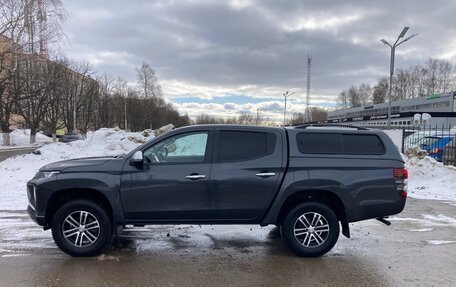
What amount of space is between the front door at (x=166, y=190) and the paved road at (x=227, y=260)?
2.13ft

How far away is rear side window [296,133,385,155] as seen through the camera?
608 centimetres

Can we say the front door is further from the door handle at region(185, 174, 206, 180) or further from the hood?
the hood

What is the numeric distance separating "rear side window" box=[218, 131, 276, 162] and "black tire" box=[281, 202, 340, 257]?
96cm

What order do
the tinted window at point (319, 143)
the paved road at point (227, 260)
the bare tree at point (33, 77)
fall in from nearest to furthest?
the paved road at point (227, 260) → the tinted window at point (319, 143) → the bare tree at point (33, 77)

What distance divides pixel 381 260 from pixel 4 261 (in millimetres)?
5160

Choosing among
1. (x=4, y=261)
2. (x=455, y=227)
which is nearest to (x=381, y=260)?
(x=455, y=227)

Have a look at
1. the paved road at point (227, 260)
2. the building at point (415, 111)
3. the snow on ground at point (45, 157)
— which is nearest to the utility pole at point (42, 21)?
the snow on ground at point (45, 157)

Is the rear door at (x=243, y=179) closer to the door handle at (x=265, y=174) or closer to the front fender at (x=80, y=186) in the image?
the door handle at (x=265, y=174)

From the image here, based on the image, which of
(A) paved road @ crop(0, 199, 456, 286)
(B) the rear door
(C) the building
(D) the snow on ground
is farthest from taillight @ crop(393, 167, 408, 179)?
(C) the building

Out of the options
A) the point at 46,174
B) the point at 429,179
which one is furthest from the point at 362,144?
the point at 429,179

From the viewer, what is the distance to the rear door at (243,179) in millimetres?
5801

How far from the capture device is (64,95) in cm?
5556

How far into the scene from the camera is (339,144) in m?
6.14

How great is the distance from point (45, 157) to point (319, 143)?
1706cm
